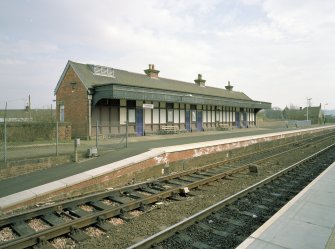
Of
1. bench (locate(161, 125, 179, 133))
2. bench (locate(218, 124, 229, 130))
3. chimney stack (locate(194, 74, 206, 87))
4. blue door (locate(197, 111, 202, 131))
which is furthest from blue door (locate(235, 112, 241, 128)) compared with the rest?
bench (locate(161, 125, 179, 133))

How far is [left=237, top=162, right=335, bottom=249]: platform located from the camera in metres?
4.75

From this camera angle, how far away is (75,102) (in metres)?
21.9

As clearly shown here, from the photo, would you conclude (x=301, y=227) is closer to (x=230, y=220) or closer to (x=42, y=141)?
→ (x=230, y=220)

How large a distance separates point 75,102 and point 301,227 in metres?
19.3

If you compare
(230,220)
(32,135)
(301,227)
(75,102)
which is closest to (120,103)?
(75,102)

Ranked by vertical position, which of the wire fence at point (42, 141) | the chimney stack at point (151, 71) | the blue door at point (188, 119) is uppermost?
the chimney stack at point (151, 71)

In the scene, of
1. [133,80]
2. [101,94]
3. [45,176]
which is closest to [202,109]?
[133,80]

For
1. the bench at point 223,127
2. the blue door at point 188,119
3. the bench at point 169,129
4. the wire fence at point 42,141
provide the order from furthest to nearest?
the bench at point 223,127 < the blue door at point 188,119 < the bench at point 169,129 < the wire fence at point 42,141

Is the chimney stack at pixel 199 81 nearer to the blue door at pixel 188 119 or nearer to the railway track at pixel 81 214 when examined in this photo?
the blue door at pixel 188 119

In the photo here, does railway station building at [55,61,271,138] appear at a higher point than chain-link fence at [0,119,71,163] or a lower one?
higher

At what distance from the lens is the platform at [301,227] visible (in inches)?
187

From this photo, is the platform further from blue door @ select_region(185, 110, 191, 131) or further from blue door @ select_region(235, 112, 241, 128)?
blue door @ select_region(235, 112, 241, 128)

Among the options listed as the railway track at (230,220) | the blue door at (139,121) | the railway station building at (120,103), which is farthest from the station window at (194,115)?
the railway track at (230,220)

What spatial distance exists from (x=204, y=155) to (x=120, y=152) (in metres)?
4.61
